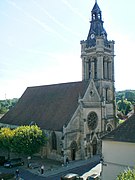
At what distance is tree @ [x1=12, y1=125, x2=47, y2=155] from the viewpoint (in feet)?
105

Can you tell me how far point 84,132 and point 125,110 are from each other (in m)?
68.3

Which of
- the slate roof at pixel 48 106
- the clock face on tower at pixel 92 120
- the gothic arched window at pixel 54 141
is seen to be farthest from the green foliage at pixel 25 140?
the clock face on tower at pixel 92 120

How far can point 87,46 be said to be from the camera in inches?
1703

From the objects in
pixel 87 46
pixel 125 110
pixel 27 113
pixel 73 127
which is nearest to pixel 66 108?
pixel 73 127

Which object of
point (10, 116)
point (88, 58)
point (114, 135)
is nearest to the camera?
point (114, 135)

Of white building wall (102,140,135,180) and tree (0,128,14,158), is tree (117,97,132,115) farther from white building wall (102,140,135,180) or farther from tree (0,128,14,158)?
white building wall (102,140,135,180)

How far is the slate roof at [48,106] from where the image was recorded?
121 ft

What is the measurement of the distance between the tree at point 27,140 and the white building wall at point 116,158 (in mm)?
11243

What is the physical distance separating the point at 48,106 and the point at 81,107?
6.65 meters

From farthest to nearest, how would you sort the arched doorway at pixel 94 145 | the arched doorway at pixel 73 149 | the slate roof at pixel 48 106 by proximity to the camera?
the arched doorway at pixel 94 145 → the slate roof at pixel 48 106 → the arched doorway at pixel 73 149

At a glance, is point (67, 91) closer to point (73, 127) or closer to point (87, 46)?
point (73, 127)

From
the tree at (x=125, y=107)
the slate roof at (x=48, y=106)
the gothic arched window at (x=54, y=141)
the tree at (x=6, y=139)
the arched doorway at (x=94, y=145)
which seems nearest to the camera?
the tree at (x=6, y=139)

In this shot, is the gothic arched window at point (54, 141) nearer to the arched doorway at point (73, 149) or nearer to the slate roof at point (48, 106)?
the slate roof at point (48, 106)

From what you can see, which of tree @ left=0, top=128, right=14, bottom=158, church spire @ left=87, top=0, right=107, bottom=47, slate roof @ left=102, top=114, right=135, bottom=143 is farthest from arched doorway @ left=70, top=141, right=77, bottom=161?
church spire @ left=87, top=0, right=107, bottom=47
